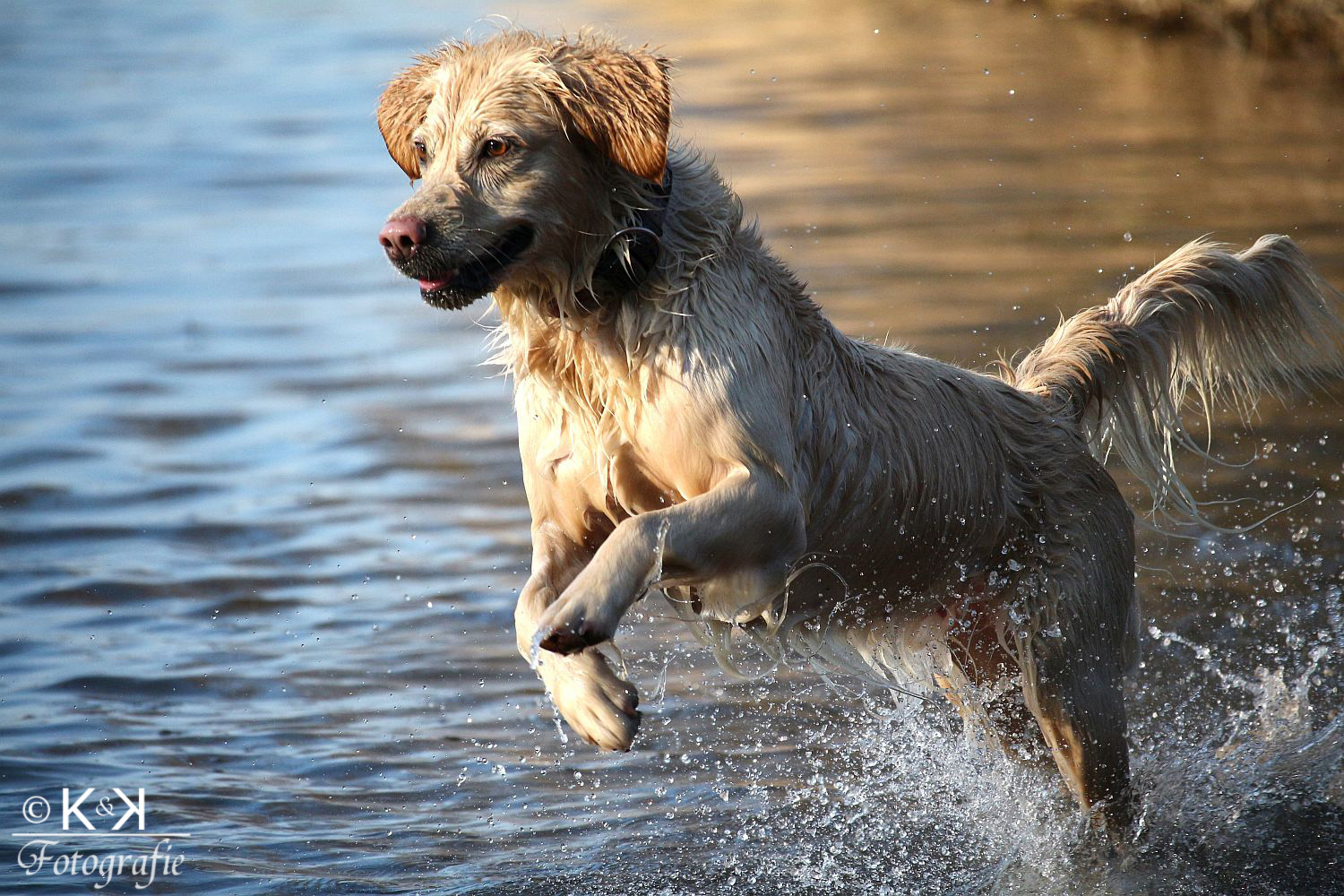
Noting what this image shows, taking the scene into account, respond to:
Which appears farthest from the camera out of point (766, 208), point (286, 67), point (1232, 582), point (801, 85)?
point (286, 67)

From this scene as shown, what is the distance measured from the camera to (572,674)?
452 cm

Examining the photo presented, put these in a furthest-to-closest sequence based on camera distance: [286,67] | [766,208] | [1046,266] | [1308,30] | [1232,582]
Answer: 1. [286,67]
2. [1308,30]
3. [766,208]
4. [1046,266]
5. [1232,582]

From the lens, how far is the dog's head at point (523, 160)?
171 inches

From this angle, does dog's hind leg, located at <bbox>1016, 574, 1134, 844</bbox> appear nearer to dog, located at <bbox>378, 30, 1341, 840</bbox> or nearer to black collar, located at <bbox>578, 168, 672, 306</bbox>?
dog, located at <bbox>378, 30, 1341, 840</bbox>

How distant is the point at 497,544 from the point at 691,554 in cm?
402

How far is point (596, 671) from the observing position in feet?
14.9

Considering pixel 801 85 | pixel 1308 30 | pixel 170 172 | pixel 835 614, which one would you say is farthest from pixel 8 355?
pixel 1308 30

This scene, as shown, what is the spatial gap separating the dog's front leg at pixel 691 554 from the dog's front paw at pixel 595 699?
316 mm

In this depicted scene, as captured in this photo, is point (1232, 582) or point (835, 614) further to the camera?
point (1232, 582)

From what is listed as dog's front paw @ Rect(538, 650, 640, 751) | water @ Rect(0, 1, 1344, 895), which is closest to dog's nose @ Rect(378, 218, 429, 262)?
dog's front paw @ Rect(538, 650, 640, 751)

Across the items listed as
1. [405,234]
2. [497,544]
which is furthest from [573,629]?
[497,544]

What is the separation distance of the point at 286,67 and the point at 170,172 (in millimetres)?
5321

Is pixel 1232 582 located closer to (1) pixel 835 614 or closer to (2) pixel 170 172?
(1) pixel 835 614

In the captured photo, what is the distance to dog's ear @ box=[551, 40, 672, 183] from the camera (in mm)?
4355
